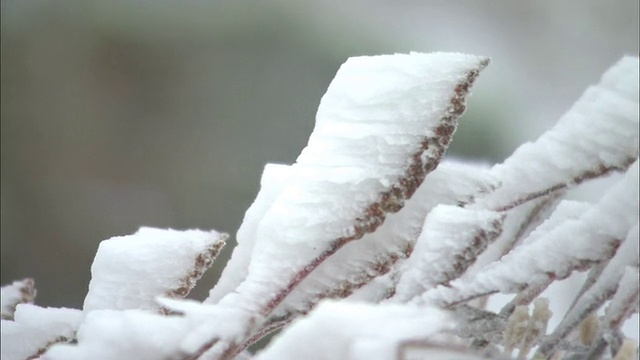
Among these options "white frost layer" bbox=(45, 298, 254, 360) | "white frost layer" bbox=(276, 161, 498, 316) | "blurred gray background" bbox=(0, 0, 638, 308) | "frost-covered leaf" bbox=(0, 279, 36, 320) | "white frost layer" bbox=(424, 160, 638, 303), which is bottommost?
"white frost layer" bbox=(424, 160, 638, 303)

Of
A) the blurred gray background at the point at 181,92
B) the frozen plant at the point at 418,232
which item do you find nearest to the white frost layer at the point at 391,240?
the frozen plant at the point at 418,232

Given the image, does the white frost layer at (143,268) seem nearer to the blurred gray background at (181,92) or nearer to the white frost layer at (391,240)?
the white frost layer at (391,240)

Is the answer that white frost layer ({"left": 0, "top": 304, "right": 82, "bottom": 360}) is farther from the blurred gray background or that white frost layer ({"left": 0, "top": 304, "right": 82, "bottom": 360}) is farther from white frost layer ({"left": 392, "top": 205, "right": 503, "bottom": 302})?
the blurred gray background

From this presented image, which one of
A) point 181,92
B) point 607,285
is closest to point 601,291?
point 607,285

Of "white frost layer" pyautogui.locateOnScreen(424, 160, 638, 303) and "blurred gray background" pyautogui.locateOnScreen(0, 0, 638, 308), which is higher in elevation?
"blurred gray background" pyautogui.locateOnScreen(0, 0, 638, 308)

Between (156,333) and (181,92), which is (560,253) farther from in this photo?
(181,92)

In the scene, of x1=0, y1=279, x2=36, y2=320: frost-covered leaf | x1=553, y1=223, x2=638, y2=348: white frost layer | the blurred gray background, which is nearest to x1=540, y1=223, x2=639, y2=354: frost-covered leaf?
x1=553, y1=223, x2=638, y2=348: white frost layer

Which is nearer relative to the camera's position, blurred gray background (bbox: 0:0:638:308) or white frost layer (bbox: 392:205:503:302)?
white frost layer (bbox: 392:205:503:302)
